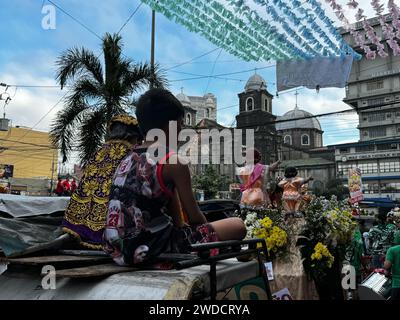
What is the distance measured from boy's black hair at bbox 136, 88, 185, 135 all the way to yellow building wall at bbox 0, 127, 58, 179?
40.9m

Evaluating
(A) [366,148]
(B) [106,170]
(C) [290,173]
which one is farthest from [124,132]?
(A) [366,148]

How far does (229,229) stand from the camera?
7.54 feet

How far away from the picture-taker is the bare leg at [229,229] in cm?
226

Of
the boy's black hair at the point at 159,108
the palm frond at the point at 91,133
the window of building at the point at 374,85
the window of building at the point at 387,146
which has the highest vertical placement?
the window of building at the point at 374,85

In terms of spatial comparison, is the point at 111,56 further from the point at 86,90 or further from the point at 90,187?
the point at 90,187

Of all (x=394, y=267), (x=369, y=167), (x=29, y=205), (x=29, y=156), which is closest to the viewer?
(x=29, y=205)

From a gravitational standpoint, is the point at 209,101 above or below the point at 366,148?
above

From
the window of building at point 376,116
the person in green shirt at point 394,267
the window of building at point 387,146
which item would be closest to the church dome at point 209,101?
the window of building at point 387,146

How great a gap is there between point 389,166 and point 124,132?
52.7 meters

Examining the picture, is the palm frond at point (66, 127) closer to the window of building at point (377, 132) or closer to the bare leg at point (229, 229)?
the bare leg at point (229, 229)

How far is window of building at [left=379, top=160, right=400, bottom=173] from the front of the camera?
49312 mm

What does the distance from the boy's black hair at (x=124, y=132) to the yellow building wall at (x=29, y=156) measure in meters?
39.9

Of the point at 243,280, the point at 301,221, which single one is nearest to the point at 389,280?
the point at 301,221
